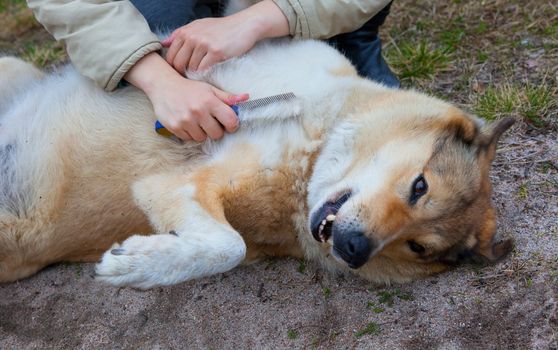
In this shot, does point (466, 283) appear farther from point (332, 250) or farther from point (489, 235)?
point (332, 250)

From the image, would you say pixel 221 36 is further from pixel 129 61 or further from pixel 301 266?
pixel 301 266

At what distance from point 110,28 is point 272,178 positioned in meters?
1.02

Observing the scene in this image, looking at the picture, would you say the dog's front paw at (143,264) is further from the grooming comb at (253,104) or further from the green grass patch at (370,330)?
the green grass patch at (370,330)

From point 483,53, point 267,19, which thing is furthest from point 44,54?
point 483,53

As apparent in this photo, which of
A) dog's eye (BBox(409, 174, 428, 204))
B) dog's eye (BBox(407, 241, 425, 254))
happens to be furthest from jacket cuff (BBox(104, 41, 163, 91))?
dog's eye (BBox(407, 241, 425, 254))

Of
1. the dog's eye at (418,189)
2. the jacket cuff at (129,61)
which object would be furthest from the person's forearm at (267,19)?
the dog's eye at (418,189)

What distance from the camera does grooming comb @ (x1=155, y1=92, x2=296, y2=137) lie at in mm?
2598

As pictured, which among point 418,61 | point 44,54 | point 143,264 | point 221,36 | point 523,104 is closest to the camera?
point 143,264

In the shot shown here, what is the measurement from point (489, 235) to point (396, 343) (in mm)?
660

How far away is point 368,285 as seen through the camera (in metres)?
2.72

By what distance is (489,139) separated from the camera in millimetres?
2654

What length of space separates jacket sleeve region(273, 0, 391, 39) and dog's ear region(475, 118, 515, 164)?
878 millimetres

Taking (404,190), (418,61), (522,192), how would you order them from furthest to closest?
(418,61) → (522,192) → (404,190)

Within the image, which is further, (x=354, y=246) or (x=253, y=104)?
(x=253, y=104)
